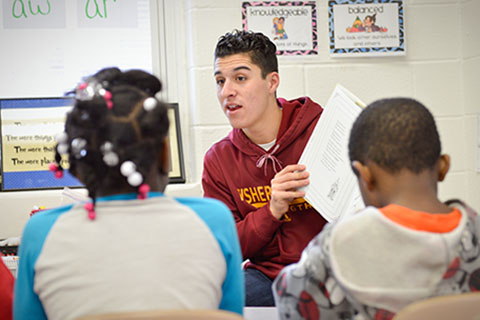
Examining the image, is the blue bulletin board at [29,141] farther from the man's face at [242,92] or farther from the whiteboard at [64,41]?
the man's face at [242,92]

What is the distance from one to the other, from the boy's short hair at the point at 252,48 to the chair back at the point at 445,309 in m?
1.23

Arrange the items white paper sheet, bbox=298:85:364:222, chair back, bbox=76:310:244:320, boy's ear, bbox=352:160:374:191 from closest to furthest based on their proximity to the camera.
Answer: chair back, bbox=76:310:244:320 < boy's ear, bbox=352:160:374:191 < white paper sheet, bbox=298:85:364:222

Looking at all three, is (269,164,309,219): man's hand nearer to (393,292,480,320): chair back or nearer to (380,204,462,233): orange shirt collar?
(380,204,462,233): orange shirt collar

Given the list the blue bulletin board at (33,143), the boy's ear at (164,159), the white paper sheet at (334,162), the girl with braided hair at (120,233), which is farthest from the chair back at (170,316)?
the blue bulletin board at (33,143)

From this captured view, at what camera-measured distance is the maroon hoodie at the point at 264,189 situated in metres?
1.67

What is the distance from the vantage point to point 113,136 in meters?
0.94

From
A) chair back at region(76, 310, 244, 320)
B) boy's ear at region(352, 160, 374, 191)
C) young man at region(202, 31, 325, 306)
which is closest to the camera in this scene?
chair back at region(76, 310, 244, 320)

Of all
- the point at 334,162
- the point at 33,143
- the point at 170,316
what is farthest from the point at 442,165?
the point at 33,143

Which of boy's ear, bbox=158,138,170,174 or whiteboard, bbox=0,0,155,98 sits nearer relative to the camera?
boy's ear, bbox=158,138,170,174

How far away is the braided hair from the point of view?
0.94 metres

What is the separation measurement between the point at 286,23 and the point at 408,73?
24.9 inches

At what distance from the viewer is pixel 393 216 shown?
933 millimetres

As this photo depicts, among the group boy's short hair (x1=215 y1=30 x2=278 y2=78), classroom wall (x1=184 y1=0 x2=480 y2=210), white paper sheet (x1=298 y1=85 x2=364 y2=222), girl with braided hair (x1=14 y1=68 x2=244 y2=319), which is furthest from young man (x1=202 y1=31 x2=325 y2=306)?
girl with braided hair (x1=14 y1=68 x2=244 y2=319)

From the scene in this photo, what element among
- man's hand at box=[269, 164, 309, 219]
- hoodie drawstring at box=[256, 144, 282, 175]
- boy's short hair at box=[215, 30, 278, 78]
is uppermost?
boy's short hair at box=[215, 30, 278, 78]
